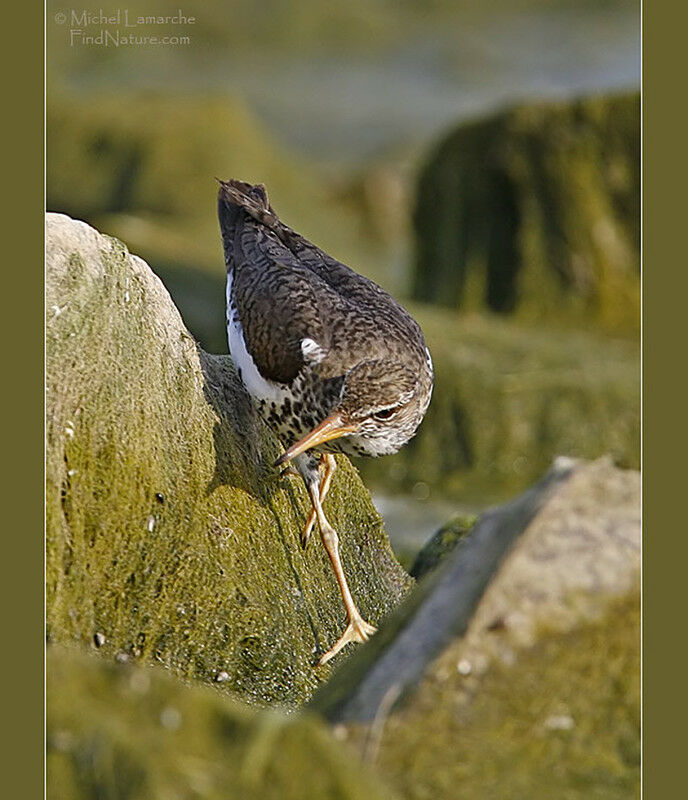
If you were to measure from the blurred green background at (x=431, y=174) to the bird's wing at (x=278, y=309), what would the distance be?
1333 mm

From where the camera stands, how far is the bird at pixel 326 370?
6.32 m

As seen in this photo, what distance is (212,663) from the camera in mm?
5750

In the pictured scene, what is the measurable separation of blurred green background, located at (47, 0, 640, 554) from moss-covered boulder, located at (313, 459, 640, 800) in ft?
11.4

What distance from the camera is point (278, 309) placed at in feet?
21.8

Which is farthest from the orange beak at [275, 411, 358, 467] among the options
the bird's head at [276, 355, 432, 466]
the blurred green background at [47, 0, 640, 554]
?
the blurred green background at [47, 0, 640, 554]

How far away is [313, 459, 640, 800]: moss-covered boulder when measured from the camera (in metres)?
4.41

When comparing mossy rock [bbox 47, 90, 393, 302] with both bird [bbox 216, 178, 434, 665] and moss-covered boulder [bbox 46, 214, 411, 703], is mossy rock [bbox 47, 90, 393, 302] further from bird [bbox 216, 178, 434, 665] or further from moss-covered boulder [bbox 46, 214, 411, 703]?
moss-covered boulder [bbox 46, 214, 411, 703]

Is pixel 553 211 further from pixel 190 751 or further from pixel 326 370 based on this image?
pixel 190 751

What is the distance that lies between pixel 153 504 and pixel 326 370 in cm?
118

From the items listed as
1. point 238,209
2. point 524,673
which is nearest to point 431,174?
point 238,209

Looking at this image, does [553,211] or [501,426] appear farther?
[553,211]

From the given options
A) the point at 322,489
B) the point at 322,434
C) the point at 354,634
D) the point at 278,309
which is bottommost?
the point at 354,634

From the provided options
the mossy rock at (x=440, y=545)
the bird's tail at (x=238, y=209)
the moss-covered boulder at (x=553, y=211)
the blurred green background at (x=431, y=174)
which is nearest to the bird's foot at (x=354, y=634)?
the mossy rock at (x=440, y=545)

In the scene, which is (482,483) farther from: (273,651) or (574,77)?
(574,77)
